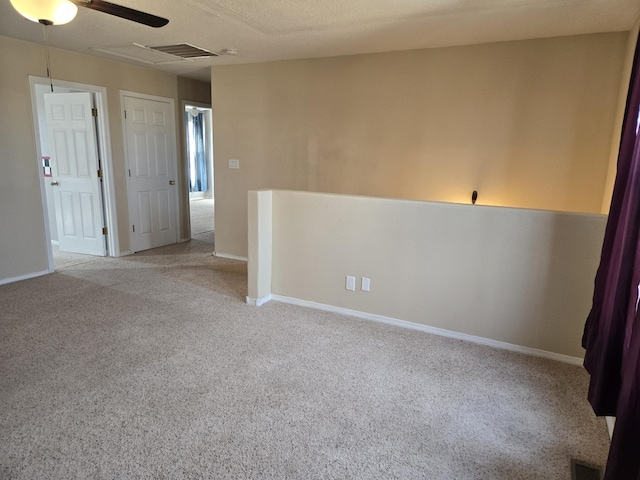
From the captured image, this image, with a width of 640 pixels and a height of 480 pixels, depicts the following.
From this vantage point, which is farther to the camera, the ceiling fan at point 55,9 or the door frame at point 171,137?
the door frame at point 171,137

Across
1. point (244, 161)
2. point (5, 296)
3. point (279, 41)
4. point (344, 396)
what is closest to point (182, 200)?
point (244, 161)

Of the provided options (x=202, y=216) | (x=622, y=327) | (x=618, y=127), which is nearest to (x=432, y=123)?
(x=618, y=127)

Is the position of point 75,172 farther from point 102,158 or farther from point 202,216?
point 202,216

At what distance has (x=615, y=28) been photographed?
318 centimetres

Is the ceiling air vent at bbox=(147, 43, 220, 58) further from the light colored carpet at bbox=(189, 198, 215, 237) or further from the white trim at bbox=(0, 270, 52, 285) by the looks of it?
the light colored carpet at bbox=(189, 198, 215, 237)

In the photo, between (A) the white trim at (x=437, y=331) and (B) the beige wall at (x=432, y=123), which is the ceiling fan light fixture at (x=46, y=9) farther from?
(B) the beige wall at (x=432, y=123)

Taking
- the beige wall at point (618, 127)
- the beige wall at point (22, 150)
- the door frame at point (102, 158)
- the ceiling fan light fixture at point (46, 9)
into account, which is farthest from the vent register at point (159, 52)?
the beige wall at point (618, 127)

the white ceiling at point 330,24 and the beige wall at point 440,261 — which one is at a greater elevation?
the white ceiling at point 330,24

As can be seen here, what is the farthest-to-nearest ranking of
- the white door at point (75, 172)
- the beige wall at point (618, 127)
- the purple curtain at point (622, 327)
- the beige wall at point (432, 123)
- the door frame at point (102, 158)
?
1. the white door at point (75, 172)
2. the door frame at point (102, 158)
3. the beige wall at point (432, 123)
4. the beige wall at point (618, 127)
5. the purple curtain at point (622, 327)

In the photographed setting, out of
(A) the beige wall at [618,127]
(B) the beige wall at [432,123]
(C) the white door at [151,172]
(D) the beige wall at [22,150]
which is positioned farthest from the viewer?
(C) the white door at [151,172]

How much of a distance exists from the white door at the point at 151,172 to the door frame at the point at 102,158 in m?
0.27

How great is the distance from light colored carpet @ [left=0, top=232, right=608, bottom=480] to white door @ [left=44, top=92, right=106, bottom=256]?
186 cm

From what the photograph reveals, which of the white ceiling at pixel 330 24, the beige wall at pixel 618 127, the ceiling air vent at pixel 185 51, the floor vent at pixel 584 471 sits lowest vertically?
the floor vent at pixel 584 471

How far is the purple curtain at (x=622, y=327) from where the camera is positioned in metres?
1.32
